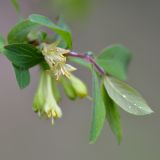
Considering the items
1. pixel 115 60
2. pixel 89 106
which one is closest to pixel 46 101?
pixel 115 60

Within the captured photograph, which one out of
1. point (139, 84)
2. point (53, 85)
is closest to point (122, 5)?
point (139, 84)

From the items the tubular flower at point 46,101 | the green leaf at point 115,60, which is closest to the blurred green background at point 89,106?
the green leaf at point 115,60

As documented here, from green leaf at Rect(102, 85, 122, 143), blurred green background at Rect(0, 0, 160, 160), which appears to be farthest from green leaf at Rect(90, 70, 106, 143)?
blurred green background at Rect(0, 0, 160, 160)

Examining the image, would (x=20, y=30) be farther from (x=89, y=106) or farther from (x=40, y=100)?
(x=89, y=106)

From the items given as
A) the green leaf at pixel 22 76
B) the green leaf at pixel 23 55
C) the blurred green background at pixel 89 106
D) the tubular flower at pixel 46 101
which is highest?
the green leaf at pixel 23 55

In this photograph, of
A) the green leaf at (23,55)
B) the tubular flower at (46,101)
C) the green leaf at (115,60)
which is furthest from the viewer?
the green leaf at (115,60)

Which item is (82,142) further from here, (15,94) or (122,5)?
(122,5)

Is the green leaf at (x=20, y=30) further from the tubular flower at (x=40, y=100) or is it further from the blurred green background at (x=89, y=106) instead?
the blurred green background at (x=89, y=106)
